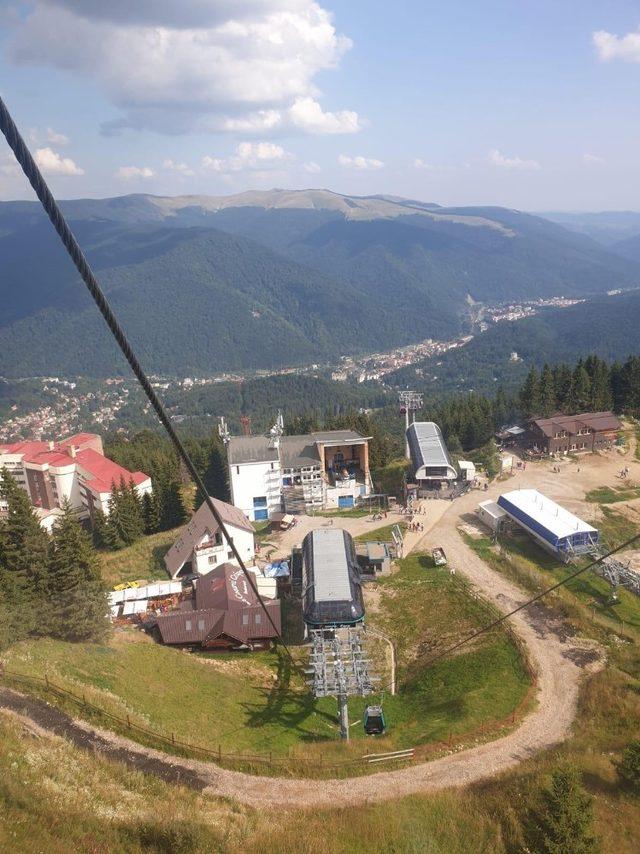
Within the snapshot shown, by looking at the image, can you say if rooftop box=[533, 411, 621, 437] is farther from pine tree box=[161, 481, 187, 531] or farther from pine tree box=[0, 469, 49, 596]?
pine tree box=[0, 469, 49, 596]

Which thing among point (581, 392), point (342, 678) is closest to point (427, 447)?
point (581, 392)

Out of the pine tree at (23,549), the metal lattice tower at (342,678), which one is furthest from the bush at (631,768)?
the pine tree at (23,549)

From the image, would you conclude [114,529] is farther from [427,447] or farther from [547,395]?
[547,395]

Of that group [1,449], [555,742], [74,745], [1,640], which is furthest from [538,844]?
[1,449]

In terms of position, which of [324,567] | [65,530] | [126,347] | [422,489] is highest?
[126,347]

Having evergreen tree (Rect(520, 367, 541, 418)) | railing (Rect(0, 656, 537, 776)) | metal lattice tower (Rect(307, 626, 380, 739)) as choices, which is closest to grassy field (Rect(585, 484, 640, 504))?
evergreen tree (Rect(520, 367, 541, 418))

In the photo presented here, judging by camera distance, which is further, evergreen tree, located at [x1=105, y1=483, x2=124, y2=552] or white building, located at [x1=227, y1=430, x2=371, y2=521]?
white building, located at [x1=227, y1=430, x2=371, y2=521]

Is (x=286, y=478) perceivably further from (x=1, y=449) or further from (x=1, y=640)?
(x=1, y=449)
